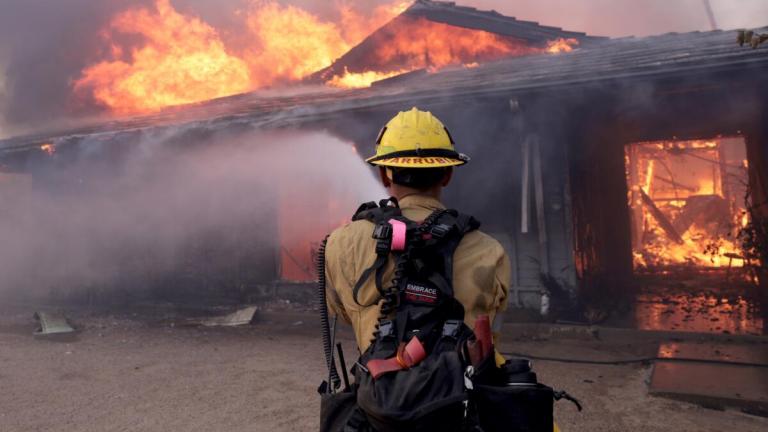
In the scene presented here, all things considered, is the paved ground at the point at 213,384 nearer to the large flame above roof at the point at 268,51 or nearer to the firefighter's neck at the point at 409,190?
the firefighter's neck at the point at 409,190

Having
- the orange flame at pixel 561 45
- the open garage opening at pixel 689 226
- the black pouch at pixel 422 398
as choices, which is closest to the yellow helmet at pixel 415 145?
the black pouch at pixel 422 398

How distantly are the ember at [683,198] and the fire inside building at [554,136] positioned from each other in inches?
99.9

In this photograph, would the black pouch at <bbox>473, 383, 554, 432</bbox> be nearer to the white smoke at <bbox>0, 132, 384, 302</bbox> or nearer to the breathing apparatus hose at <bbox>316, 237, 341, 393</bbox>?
the breathing apparatus hose at <bbox>316, 237, 341, 393</bbox>

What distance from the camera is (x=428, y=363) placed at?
1561 mm

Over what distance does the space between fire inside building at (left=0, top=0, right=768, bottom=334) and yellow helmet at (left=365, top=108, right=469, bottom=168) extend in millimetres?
4996

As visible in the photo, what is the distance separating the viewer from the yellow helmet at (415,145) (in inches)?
76.4

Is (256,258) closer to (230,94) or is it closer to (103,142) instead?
(103,142)

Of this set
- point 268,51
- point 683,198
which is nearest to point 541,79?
point 268,51

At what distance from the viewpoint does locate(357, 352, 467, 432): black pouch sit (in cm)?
149

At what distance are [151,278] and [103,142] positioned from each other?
297 centimetres

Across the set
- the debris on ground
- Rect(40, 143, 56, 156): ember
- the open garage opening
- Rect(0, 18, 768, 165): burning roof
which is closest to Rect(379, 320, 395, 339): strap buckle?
Result: Rect(0, 18, 768, 165): burning roof

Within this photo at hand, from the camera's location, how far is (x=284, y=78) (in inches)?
581

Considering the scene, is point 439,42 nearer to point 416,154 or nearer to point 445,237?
point 416,154

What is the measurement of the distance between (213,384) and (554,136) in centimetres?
561
